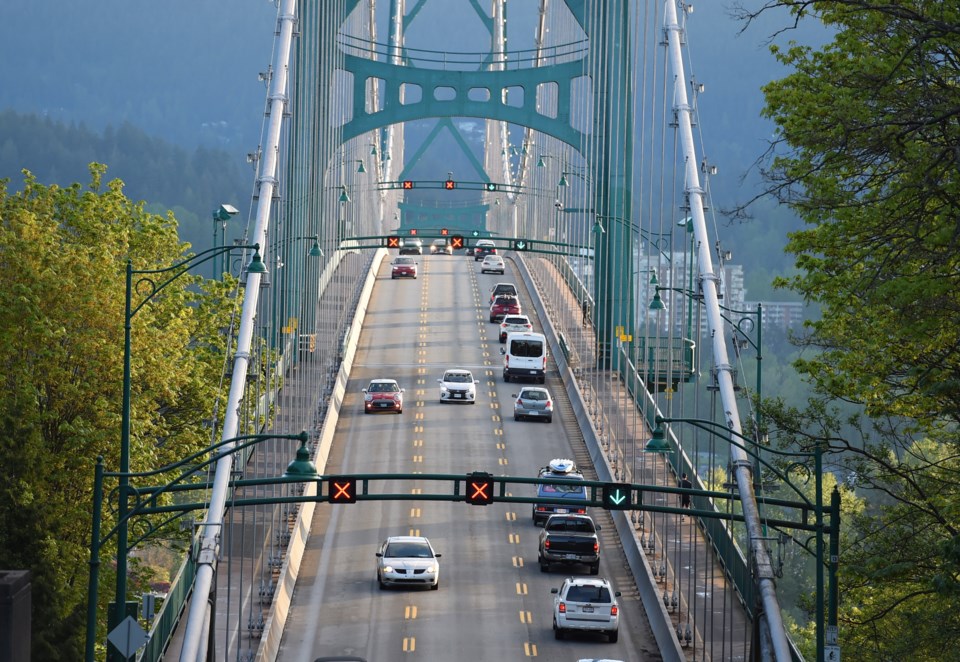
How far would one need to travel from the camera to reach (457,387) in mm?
70625

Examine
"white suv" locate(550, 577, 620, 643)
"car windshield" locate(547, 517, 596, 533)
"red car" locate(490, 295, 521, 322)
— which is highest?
"red car" locate(490, 295, 521, 322)

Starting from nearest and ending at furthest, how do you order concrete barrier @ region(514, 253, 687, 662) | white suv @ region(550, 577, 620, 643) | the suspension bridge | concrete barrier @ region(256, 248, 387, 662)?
the suspension bridge → concrete barrier @ region(256, 248, 387, 662) → concrete barrier @ region(514, 253, 687, 662) → white suv @ region(550, 577, 620, 643)

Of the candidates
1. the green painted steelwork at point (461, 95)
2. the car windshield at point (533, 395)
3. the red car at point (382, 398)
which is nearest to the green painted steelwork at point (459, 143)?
the green painted steelwork at point (461, 95)

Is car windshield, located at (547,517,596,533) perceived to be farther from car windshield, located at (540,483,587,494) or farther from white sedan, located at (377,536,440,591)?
car windshield, located at (540,483,587,494)

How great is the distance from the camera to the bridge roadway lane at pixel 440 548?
1533 inches

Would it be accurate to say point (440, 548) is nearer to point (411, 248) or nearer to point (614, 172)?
point (614, 172)

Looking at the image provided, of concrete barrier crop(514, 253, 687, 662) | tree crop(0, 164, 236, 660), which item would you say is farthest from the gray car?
tree crop(0, 164, 236, 660)

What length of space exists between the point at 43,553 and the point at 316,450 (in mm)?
20175

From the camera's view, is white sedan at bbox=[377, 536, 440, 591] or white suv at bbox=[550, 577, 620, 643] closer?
white suv at bbox=[550, 577, 620, 643]

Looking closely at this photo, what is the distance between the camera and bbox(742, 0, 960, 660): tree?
785 inches

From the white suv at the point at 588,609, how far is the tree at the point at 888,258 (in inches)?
298

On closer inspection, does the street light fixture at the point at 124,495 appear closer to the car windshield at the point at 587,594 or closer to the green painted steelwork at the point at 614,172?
the car windshield at the point at 587,594

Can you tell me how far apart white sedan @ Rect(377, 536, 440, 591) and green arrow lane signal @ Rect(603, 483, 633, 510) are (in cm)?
1215

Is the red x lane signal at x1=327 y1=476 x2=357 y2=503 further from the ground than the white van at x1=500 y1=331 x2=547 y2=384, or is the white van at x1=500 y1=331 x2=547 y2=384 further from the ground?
the white van at x1=500 y1=331 x2=547 y2=384
